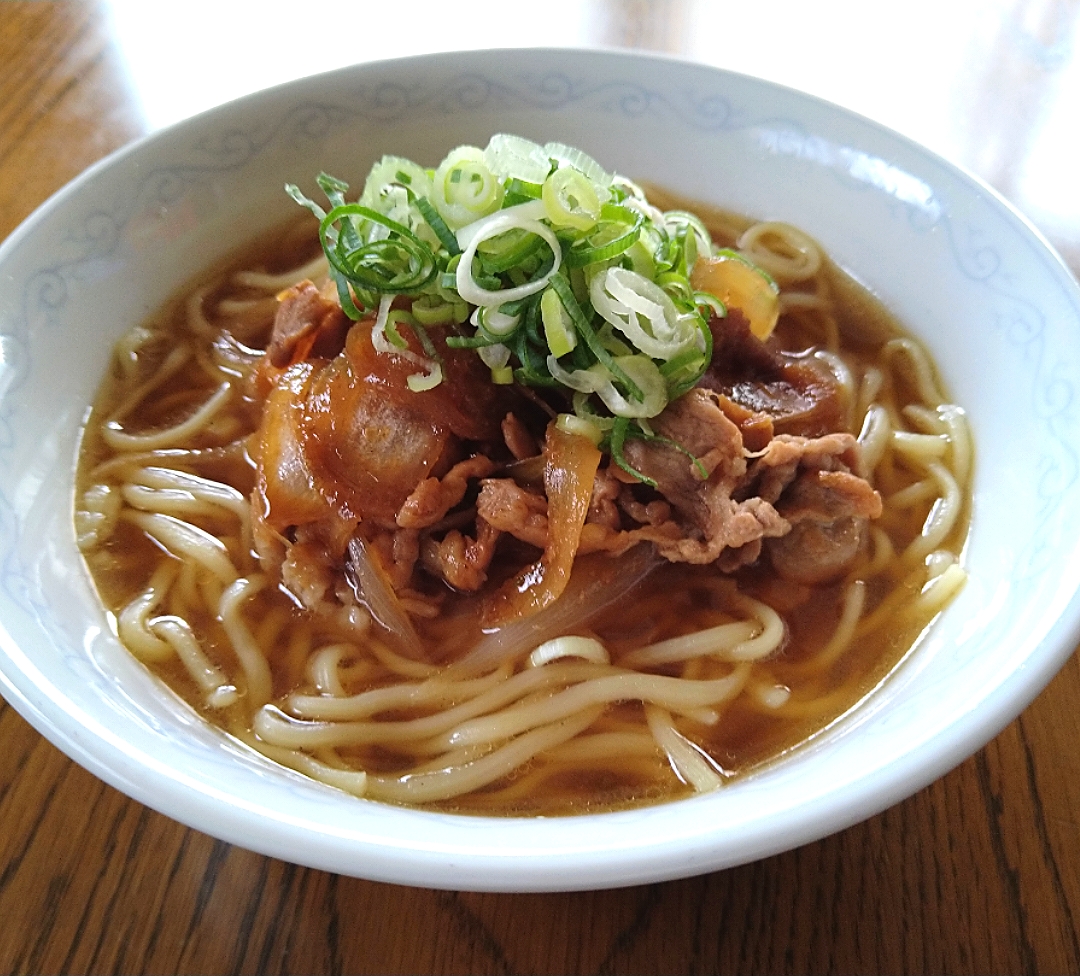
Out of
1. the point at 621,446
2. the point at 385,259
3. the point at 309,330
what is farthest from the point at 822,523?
the point at 309,330

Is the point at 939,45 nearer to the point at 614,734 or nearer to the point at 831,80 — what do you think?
the point at 831,80

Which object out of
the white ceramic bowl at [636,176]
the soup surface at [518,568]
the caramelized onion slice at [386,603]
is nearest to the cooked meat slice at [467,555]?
the soup surface at [518,568]

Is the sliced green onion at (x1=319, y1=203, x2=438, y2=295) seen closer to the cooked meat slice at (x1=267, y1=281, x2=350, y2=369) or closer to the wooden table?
the cooked meat slice at (x1=267, y1=281, x2=350, y2=369)

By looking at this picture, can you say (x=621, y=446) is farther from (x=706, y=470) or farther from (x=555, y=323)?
(x=555, y=323)

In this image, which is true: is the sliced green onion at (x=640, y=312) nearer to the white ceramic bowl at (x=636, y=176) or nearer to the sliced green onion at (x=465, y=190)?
the sliced green onion at (x=465, y=190)

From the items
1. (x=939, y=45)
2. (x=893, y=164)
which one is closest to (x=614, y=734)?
(x=893, y=164)

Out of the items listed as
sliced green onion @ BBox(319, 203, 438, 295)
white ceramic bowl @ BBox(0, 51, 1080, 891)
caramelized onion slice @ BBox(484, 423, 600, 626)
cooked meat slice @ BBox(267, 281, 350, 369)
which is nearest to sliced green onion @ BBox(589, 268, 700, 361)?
caramelized onion slice @ BBox(484, 423, 600, 626)
